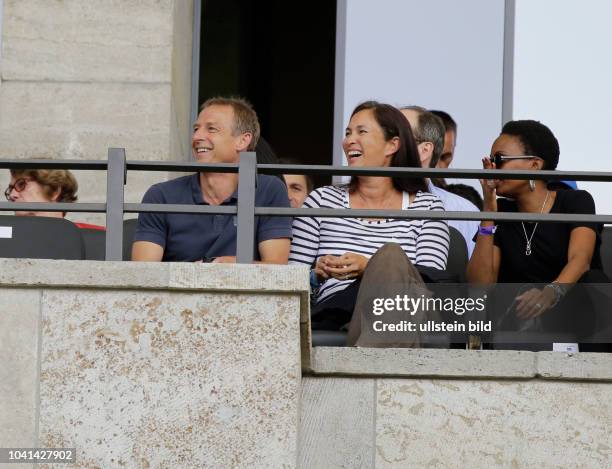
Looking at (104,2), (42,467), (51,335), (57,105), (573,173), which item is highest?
(104,2)

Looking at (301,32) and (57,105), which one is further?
(301,32)

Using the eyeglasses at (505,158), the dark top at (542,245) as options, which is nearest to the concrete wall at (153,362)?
the dark top at (542,245)

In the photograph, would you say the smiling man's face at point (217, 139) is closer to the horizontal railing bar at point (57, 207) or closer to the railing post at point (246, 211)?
the railing post at point (246, 211)

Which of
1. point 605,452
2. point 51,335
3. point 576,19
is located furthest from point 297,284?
point 576,19

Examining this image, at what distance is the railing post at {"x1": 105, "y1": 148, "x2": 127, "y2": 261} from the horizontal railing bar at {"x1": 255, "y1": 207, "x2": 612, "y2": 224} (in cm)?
55

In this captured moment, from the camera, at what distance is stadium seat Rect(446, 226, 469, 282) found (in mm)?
6715

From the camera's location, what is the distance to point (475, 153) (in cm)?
981

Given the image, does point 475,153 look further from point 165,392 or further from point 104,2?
point 165,392

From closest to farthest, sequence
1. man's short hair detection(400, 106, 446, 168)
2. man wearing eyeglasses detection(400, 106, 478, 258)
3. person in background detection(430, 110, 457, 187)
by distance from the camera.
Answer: man wearing eyeglasses detection(400, 106, 478, 258) → man's short hair detection(400, 106, 446, 168) → person in background detection(430, 110, 457, 187)

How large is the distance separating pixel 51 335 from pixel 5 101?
3.97m

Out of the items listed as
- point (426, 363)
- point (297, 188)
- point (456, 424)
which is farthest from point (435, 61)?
point (456, 424)

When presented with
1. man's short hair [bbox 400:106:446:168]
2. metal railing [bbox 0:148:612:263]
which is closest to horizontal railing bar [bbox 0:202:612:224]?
metal railing [bbox 0:148:612:263]

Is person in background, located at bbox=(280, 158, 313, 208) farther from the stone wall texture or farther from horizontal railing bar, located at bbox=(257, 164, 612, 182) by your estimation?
the stone wall texture

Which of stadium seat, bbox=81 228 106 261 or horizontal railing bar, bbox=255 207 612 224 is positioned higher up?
horizontal railing bar, bbox=255 207 612 224
